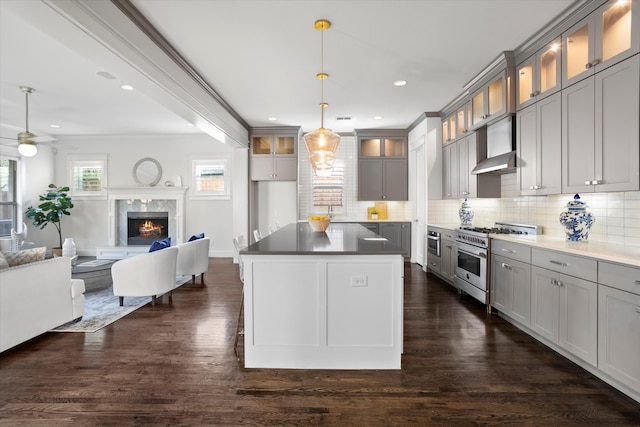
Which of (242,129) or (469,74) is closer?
(469,74)

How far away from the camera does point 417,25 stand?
3.02 metres

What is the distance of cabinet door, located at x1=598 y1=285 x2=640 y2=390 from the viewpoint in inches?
79.0

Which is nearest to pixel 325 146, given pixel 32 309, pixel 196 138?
pixel 32 309

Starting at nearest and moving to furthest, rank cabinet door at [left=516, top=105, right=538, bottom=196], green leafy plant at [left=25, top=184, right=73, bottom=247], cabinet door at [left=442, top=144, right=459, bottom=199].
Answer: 1. cabinet door at [left=516, top=105, right=538, bottom=196]
2. cabinet door at [left=442, top=144, right=459, bottom=199]
3. green leafy plant at [left=25, top=184, right=73, bottom=247]

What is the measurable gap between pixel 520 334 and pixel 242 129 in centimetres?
556

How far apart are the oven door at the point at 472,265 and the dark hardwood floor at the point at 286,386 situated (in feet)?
2.36

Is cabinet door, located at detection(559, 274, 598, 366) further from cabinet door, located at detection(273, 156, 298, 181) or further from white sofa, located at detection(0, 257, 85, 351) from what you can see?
cabinet door, located at detection(273, 156, 298, 181)

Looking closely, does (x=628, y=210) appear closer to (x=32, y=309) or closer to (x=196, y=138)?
(x=32, y=309)

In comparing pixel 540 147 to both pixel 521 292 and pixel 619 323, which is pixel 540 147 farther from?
pixel 619 323

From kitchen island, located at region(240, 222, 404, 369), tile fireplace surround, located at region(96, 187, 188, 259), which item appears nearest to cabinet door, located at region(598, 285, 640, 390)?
kitchen island, located at region(240, 222, 404, 369)

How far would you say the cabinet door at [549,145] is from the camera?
A: 2979 millimetres

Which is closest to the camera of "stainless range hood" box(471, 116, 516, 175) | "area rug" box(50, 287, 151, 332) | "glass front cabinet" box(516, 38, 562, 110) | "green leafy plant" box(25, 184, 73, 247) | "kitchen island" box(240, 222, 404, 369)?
"kitchen island" box(240, 222, 404, 369)

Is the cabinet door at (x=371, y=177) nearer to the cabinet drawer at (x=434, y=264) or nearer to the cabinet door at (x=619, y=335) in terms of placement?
the cabinet drawer at (x=434, y=264)

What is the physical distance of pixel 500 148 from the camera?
3.98 metres
